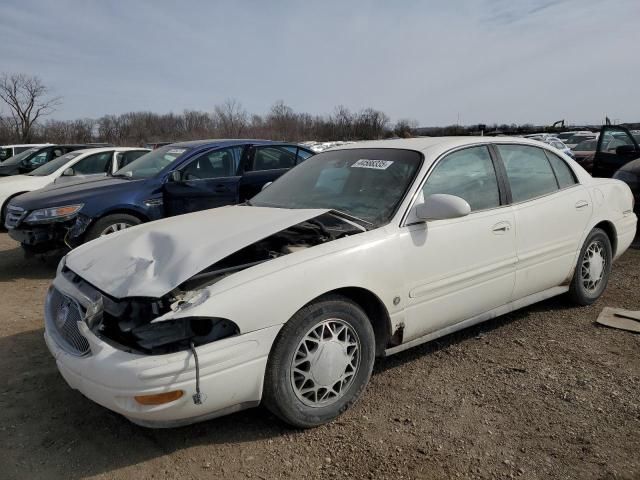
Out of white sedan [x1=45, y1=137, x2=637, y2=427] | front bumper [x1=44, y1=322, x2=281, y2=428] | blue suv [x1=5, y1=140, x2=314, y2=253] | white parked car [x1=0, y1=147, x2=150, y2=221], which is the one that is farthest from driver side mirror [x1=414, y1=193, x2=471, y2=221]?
white parked car [x1=0, y1=147, x2=150, y2=221]

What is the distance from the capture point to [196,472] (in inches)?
93.9

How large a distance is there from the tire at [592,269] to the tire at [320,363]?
2.42m

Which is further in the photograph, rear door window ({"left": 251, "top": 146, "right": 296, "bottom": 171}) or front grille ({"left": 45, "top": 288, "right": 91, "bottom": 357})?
rear door window ({"left": 251, "top": 146, "right": 296, "bottom": 171})

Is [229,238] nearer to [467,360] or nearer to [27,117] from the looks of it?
[467,360]

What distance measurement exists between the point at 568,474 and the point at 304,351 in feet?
4.48

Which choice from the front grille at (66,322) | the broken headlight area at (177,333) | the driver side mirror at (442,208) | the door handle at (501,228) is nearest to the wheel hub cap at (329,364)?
the broken headlight area at (177,333)

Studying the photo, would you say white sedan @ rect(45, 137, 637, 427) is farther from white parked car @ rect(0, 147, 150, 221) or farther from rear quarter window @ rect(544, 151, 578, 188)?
white parked car @ rect(0, 147, 150, 221)

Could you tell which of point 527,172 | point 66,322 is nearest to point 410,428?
point 66,322

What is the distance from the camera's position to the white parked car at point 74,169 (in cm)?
910

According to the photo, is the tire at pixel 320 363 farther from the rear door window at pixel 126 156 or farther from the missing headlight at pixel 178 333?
the rear door window at pixel 126 156

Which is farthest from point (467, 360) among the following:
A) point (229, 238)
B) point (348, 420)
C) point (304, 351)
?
point (229, 238)

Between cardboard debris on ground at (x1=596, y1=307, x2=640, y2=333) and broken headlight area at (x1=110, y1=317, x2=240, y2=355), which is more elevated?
broken headlight area at (x1=110, y1=317, x2=240, y2=355)

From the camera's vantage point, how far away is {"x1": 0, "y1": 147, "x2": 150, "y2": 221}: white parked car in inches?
358

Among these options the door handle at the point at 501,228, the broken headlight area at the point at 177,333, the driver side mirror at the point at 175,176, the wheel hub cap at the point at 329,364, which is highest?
the driver side mirror at the point at 175,176
